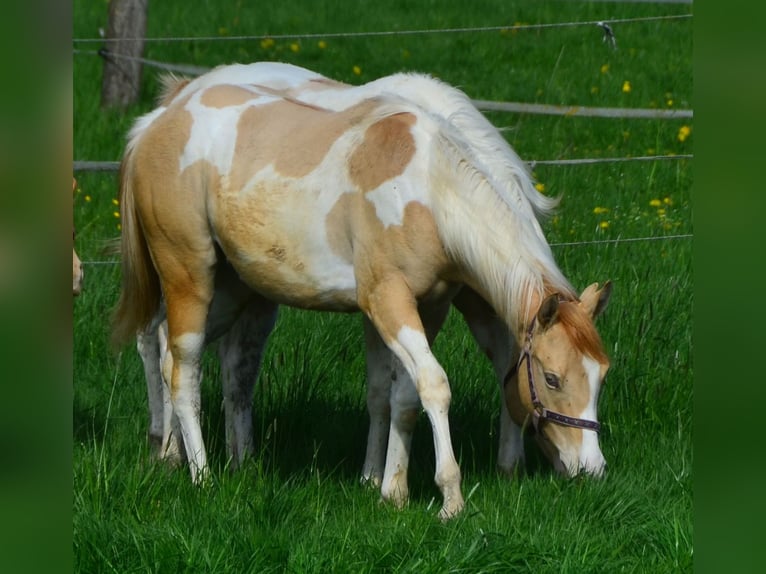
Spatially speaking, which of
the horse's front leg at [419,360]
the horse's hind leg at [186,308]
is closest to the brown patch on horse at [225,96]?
the horse's hind leg at [186,308]

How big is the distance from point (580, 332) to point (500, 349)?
32.5 inches

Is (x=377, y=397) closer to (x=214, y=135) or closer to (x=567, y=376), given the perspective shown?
(x=567, y=376)

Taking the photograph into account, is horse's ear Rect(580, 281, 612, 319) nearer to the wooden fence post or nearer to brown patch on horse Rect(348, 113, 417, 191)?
brown patch on horse Rect(348, 113, 417, 191)

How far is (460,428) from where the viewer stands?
18.3ft

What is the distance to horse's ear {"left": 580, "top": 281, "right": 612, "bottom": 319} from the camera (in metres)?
4.52

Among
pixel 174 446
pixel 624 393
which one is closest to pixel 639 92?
pixel 624 393

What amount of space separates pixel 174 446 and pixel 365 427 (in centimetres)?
92
